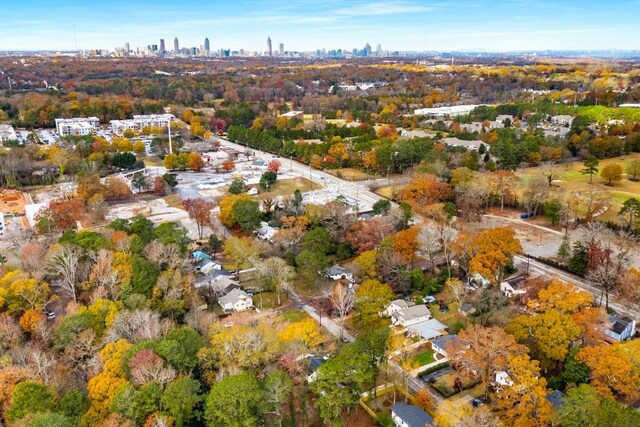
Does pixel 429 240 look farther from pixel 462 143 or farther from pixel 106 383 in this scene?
pixel 462 143

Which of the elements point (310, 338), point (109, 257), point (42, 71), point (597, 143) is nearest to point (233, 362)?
point (310, 338)

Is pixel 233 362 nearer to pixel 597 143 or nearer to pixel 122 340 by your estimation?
pixel 122 340

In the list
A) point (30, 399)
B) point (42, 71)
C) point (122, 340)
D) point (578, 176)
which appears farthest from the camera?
point (42, 71)

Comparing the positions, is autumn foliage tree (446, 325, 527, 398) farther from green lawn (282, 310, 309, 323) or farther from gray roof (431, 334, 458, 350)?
green lawn (282, 310, 309, 323)

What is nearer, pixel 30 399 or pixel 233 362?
pixel 30 399

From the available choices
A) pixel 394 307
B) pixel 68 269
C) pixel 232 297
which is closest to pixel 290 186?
pixel 232 297

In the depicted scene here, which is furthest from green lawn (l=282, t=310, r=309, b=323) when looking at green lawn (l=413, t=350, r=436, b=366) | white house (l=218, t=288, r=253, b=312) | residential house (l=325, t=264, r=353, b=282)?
green lawn (l=413, t=350, r=436, b=366)

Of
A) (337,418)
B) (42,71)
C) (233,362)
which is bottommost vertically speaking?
(337,418)
